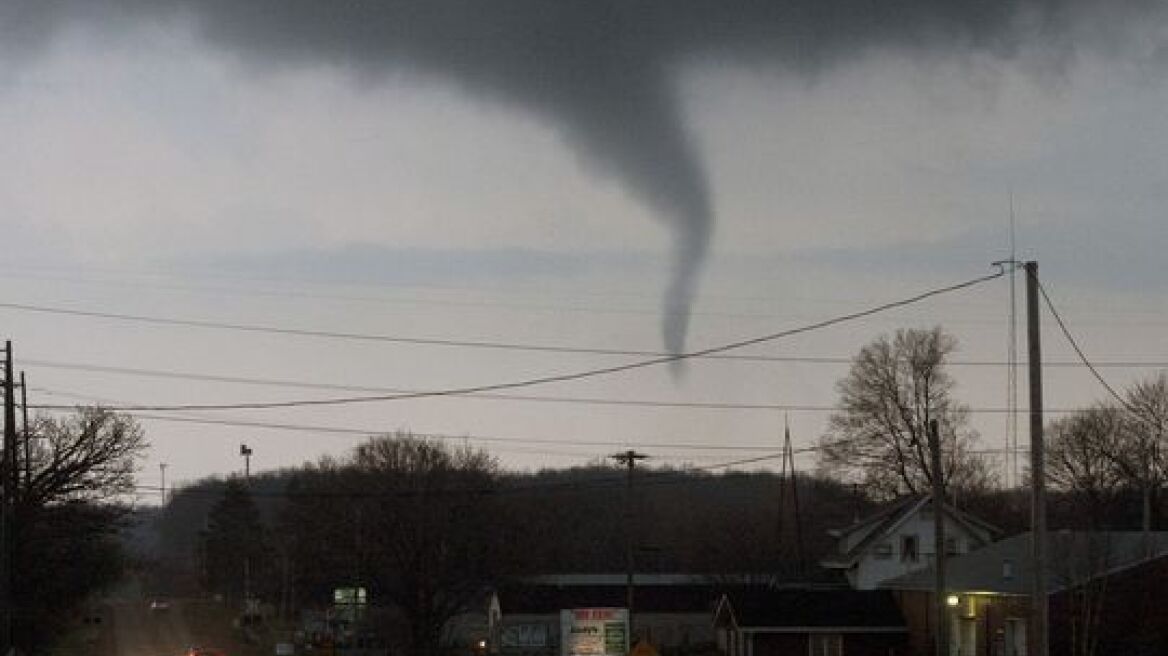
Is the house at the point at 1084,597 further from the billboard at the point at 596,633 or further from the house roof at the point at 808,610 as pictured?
the billboard at the point at 596,633

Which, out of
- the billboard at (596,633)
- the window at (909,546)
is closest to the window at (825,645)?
the window at (909,546)

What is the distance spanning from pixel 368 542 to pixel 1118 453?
50.0m

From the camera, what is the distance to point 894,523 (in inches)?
3529

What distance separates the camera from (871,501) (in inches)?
3895

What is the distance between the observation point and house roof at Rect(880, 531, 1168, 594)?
55312 mm

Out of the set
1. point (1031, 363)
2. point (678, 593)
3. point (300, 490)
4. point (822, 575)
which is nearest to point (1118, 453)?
point (822, 575)

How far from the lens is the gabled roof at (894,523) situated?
89125 millimetres

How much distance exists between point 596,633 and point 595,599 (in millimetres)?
50529

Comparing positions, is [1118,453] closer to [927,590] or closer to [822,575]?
[822,575]

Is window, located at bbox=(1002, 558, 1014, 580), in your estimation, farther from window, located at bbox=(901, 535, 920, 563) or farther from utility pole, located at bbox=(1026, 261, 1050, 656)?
utility pole, located at bbox=(1026, 261, 1050, 656)

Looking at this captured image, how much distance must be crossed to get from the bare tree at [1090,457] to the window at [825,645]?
3343 centimetres

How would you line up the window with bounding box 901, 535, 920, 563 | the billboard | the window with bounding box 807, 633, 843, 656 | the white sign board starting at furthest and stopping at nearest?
the white sign board
the window with bounding box 901, 535, 920, 563
the window with bounding box 807, 633, 843, 656
the billboard

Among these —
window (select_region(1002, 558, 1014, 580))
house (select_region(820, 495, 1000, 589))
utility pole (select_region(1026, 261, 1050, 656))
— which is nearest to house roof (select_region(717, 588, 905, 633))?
window (select_region(1002, 558, 1014, 580))

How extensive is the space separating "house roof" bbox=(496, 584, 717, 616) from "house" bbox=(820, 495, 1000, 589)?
1059cm
